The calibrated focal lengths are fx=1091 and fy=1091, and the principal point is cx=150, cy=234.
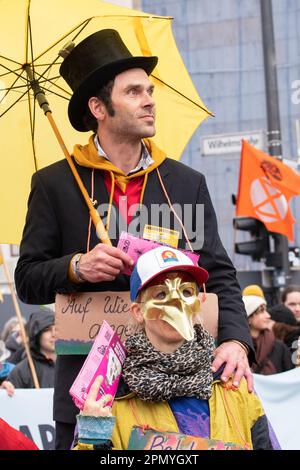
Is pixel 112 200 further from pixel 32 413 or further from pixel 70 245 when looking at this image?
pixel 32 413

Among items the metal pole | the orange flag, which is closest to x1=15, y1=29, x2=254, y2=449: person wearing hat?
the orange flag

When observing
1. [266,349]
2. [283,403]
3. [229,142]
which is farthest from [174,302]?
[229,142]

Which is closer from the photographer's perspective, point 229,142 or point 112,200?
point 112,200

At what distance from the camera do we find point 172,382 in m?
3.30

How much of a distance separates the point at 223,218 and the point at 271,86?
6.90m

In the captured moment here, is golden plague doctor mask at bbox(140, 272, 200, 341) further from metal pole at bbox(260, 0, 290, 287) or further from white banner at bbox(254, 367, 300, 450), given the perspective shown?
metal pole at bbox(260, 0, 290, 287)

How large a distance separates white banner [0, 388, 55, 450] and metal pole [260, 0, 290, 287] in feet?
24.1

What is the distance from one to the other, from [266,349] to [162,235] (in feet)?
15.5

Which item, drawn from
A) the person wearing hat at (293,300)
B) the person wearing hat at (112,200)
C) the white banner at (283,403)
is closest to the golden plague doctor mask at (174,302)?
the person wearing hat at (112,200)

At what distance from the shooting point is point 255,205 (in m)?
12.6

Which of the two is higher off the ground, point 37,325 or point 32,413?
point 37,325

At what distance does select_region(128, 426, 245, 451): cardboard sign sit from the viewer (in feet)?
10.4
